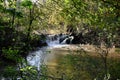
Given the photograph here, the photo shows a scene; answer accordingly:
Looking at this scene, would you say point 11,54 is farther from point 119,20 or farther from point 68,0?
point 119,20

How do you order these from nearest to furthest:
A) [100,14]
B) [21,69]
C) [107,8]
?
[107,8] < [100,14] < [21,69]

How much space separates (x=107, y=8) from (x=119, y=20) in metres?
0.32

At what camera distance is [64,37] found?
32812 millimetres

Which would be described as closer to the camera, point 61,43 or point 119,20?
point 119,20

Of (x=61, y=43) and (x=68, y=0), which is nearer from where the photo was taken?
(x=68, y=0)

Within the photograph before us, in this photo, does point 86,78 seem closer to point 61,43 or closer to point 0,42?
point 0,42

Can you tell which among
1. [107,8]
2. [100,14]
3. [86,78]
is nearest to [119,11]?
[107,8]

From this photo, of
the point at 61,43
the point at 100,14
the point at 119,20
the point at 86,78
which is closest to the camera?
the point at 119,20

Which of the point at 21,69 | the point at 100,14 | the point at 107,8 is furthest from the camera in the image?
the point at 21,69

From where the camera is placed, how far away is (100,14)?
13.1 feet

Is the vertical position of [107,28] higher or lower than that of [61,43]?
higher

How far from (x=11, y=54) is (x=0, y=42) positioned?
948 cm

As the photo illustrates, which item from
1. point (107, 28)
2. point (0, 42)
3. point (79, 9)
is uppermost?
point (79, 9)

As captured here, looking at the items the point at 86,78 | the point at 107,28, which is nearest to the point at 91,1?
the point at 107,28
